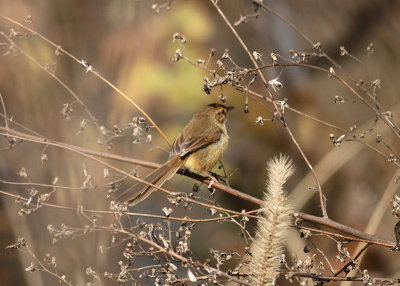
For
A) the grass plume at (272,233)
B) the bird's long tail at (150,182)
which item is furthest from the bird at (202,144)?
the grass plume at (272,233)

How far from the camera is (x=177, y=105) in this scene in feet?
25.3

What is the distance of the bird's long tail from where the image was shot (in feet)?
11.1

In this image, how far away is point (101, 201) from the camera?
315 cm

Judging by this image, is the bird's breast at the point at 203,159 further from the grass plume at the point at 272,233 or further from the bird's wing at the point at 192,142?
the grass plume at the point at 272,233

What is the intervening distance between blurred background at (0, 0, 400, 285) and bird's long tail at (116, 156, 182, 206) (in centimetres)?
17

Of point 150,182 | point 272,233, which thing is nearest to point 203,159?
point 150,182

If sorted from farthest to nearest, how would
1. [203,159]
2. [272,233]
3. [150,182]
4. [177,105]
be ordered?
[177,105] < [203,159] < [150,182] < [272,233]

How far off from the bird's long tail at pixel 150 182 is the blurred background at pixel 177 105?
169mm

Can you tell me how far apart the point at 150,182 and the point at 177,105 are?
3.95 m

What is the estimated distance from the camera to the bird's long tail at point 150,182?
3377 millimetres

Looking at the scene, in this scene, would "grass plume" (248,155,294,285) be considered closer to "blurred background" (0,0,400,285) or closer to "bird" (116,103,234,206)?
"blurred background" (0,0,400,285)

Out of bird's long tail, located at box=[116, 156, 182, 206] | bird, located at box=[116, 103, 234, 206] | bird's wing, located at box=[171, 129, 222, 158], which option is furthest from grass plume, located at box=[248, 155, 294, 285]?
bird's wing, located at box=[171, 129, 222, 158]

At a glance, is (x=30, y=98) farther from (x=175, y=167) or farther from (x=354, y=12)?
(x=354, y=12)

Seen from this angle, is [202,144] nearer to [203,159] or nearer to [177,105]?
[203,159]
